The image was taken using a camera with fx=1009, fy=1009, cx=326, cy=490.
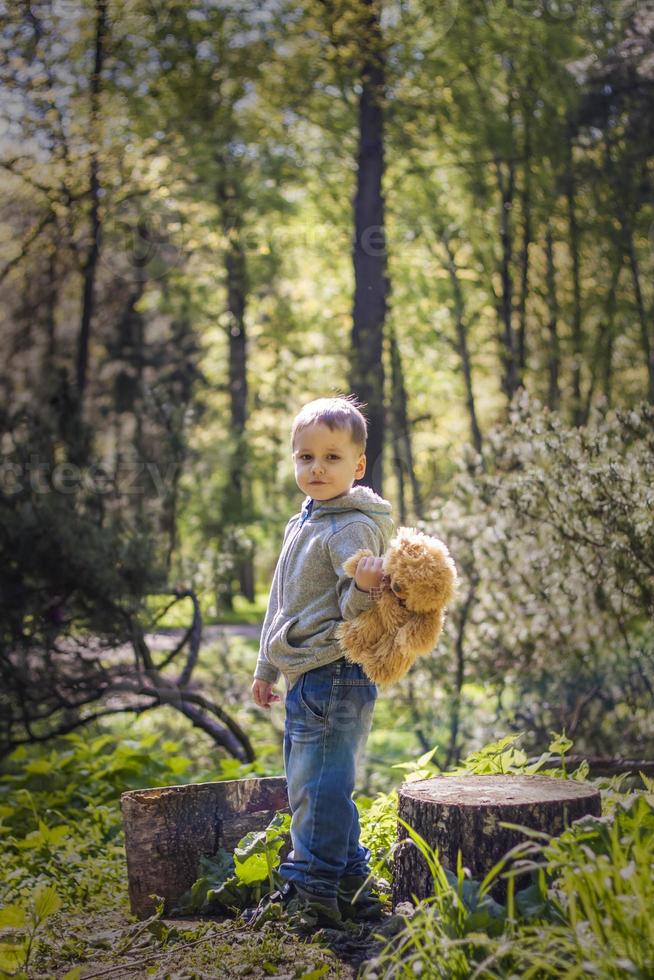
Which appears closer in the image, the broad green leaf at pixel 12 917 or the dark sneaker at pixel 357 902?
the broad green leaf at pixel 12 917

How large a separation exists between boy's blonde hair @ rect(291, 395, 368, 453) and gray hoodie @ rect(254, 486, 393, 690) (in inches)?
9.3

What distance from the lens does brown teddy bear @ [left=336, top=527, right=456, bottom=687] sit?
10.7 ft

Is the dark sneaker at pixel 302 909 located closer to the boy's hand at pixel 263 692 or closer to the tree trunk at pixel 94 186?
the boy's hand at pixel 263 692

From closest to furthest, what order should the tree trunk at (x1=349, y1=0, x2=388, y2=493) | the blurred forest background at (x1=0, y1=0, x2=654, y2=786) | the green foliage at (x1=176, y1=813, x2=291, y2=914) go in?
the green foliage at (x1=176, y1=813, x2=291, y2=914), the blurred forest background at (x1=0, y1=0, x2=654, y2=786), the tree trunk at (x1=349, y1=0, x2=388, y2=493)

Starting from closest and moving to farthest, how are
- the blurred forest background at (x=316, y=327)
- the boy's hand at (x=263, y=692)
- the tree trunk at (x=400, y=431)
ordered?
the boy's hand at (x=263, y=692), the blurred forest background at (x=316, y=327), the tree trunk at (x=400, y=431)

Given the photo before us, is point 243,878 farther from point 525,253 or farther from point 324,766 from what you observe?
point 525,253

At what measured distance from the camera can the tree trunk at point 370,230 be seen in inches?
370

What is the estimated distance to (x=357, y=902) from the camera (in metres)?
3.60

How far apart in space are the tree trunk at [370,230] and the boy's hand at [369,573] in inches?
228

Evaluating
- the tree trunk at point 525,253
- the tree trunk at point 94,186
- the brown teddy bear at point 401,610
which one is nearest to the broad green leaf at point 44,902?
the brown teddy bear at point 401,610

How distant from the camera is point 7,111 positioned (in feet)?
37.6

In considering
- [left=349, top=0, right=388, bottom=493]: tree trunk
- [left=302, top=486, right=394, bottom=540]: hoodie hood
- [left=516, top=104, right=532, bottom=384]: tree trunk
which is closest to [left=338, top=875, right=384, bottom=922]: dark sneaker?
[left=302, top=486, right=394, bottom=540]: hoodie hood

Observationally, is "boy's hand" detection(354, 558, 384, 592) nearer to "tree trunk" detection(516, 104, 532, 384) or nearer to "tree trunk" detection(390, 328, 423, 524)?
"tree trunk" detection(390, 328, 423, 524)

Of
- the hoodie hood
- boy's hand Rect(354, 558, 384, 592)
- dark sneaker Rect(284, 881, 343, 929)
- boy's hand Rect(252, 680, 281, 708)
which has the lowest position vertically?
dark sneaker Rect(284, 881, 343, 929)
